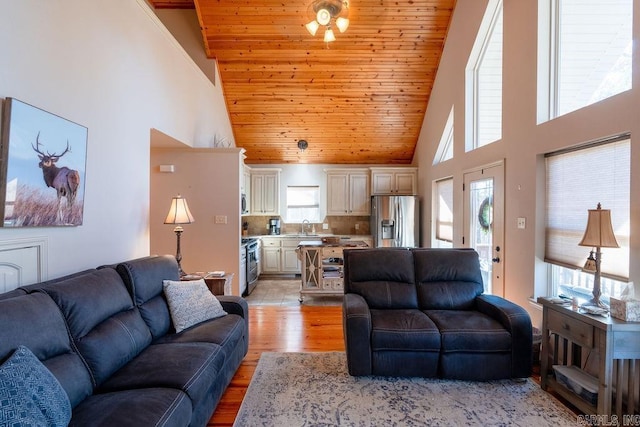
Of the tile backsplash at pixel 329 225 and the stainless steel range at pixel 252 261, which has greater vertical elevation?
the tile backsplash at pixel 329 225

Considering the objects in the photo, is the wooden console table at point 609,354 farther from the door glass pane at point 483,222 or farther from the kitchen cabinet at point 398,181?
the kitchen cabinet at point 398,181

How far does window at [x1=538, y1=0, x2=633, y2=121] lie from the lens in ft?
7.59

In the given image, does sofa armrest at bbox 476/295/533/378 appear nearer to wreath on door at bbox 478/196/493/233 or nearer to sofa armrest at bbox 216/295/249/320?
wreath on door at bbox 478/196/493/233

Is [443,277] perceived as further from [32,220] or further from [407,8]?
[407,8]

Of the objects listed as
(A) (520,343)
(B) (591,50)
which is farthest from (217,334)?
(B) (591,50)

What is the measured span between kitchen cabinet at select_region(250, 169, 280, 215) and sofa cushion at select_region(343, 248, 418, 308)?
3.78 metres

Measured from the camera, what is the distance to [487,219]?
391 centimetres

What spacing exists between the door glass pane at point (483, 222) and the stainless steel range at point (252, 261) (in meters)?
3.49

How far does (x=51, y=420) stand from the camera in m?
1.28

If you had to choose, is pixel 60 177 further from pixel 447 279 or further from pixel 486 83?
pixel 486 83

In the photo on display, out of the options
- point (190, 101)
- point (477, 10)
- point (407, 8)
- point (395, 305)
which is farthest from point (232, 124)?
point (395, 305)

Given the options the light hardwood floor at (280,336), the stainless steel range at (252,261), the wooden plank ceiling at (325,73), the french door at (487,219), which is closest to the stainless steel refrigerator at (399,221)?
the wooden plank ceiling at (325,73)

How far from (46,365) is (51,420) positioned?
315 millimetres

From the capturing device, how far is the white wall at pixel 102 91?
1930mm
